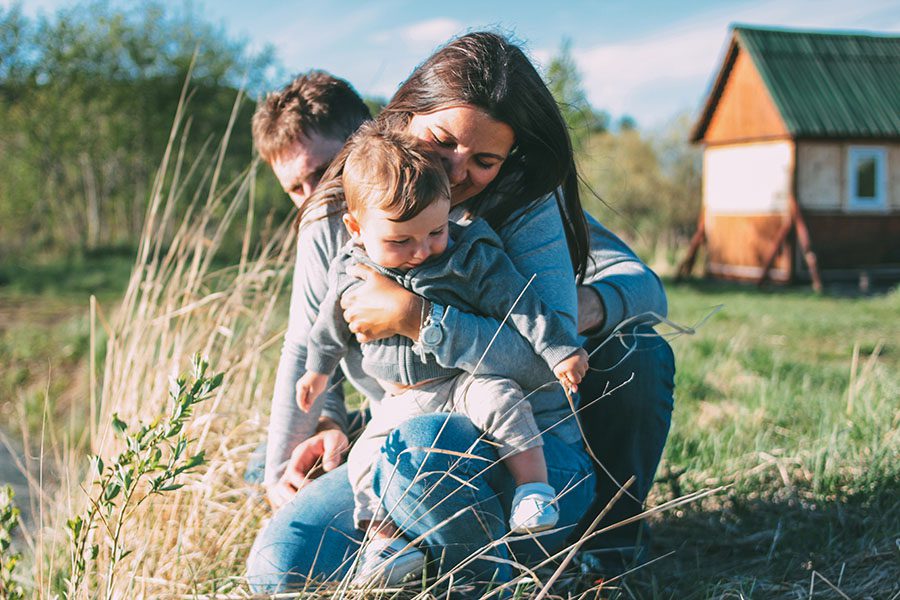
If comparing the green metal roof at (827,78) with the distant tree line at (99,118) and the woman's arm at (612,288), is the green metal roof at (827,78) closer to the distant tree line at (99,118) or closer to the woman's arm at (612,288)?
the distant tree line at (99,118)

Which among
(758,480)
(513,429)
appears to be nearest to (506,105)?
(513,429)

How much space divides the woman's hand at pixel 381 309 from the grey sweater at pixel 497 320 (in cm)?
9

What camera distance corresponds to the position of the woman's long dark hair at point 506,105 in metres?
1.88

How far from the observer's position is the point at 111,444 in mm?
2906

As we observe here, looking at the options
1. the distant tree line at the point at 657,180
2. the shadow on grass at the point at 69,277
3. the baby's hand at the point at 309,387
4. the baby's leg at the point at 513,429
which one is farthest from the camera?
the distant tree line at the point at 657,180

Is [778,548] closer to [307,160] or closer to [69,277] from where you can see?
[307,160]

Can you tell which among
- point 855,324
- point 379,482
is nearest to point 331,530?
point 379,482

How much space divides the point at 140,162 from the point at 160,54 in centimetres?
175

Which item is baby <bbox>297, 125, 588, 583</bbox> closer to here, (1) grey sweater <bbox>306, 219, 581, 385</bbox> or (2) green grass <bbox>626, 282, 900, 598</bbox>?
(1) grey sweater <bbox>306, 219, 581, 385</bbox>

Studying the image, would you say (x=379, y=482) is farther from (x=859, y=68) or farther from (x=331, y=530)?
(x=859, y=68)

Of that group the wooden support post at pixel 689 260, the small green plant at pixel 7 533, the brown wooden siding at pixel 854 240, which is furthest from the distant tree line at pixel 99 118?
the small green plant at pixel 7 533

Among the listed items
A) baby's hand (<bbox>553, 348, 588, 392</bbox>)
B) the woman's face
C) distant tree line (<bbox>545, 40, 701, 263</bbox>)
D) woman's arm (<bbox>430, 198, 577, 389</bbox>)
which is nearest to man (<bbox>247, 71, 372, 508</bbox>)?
the woman's face

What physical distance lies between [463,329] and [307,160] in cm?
89

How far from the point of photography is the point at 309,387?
2059mm
